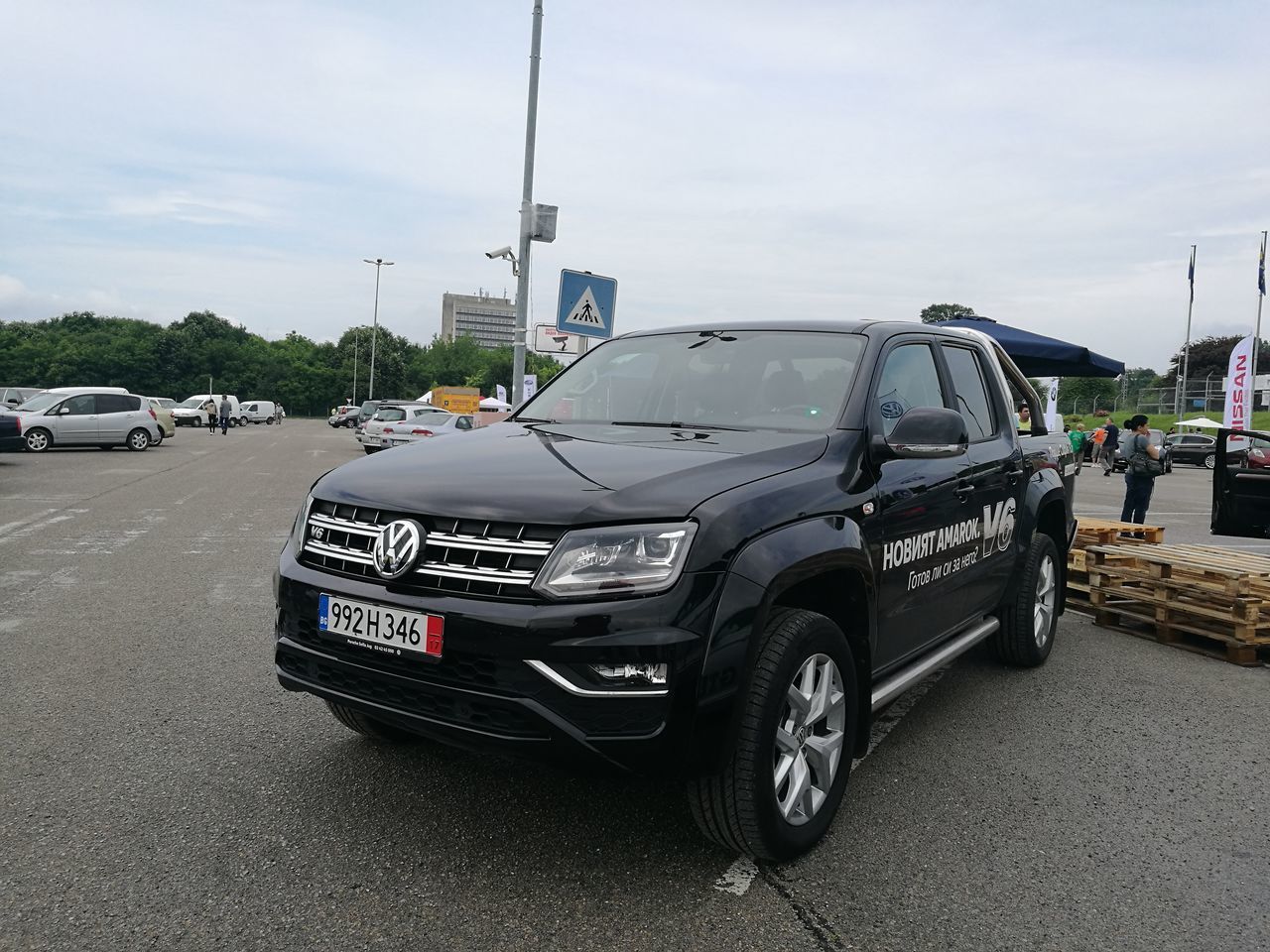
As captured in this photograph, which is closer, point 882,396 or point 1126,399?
point 882,396

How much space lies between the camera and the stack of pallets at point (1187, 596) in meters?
5.75

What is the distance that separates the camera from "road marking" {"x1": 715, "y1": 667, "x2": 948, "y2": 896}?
2.81m

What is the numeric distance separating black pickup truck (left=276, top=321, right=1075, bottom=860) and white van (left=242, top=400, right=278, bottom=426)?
62581 millimetres

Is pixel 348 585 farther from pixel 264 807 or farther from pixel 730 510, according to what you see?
pixel 730 510

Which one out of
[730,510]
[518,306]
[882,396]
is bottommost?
[730,510]

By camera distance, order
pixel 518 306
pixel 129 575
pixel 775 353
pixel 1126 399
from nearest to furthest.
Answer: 1. pixel 775 353
2. pixel 129 575
3. pixel 518 306
4. pixel 1126 399

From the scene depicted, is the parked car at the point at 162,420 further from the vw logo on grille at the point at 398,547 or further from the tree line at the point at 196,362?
the tree line at the point at 196,362

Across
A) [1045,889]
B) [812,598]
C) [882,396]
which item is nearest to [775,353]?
[882,396]

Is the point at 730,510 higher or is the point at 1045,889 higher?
the point at 730,510

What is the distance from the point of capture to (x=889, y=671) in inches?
142

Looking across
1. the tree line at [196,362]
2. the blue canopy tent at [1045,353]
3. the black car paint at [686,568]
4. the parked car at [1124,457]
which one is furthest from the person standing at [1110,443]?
the tree line at [196,362]

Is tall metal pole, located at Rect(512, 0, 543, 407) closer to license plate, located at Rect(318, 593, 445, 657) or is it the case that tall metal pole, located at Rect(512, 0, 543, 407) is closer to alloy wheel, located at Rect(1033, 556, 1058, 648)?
alloy wheel, located at Rect(1033, 556, 1058, 648)

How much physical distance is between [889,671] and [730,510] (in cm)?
134

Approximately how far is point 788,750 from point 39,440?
996 inches
